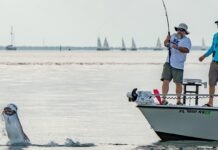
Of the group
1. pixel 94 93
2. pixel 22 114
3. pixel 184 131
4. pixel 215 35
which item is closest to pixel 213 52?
pixel 215 35

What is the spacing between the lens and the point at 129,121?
21.3 metres

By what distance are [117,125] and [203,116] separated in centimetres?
450

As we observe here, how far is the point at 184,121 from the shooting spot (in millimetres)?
16344

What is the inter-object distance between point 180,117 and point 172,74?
0.99 m

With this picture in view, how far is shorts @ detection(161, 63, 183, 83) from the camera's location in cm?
1672

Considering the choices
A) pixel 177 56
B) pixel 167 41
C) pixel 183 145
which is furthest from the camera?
pixel 177 56

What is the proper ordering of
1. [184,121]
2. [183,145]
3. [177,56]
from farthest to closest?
[177,56], [184,121], [183,145]

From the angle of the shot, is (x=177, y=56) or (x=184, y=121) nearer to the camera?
(x=184, y=121)

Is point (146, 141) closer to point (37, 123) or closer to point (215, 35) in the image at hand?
point (215, 35)

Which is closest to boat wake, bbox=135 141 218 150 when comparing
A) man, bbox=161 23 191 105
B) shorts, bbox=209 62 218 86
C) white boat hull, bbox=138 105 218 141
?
white boat hull, bbox=138 105 218 141

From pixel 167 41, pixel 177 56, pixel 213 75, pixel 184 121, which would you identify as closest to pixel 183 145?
pixel 184 121

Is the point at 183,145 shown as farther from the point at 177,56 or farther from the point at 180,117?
the point at 177,56

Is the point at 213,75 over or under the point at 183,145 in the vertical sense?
over

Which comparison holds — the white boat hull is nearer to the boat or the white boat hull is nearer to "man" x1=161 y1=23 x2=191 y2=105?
the boat
